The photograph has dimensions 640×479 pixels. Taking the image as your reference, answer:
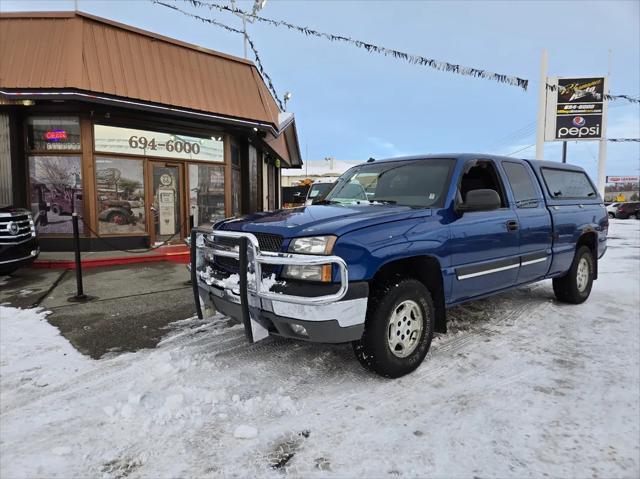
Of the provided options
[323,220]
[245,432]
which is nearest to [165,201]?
[323,220]

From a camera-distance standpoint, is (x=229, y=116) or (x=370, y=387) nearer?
(x=370, y=387)

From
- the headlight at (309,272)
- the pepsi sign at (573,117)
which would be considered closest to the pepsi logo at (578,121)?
the pepsi sign at (573,117)

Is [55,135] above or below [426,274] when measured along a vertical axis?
above

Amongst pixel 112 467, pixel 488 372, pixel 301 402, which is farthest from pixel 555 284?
pixel 112 467

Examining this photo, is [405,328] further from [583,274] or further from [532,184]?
[583,274]

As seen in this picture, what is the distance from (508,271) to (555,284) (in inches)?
74.7

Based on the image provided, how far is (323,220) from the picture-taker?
3.30 metres

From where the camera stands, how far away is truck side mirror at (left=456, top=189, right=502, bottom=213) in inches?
148

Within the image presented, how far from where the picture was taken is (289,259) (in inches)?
117

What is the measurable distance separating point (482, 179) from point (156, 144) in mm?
8324

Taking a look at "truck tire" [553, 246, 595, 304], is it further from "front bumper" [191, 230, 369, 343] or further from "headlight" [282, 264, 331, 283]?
"headlight" [282, 264, 331, 283]

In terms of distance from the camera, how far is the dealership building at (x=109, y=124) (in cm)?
873

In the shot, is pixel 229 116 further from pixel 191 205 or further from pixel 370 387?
pixel 370 387

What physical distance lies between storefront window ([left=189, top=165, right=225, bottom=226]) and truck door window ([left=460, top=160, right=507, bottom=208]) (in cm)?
801
